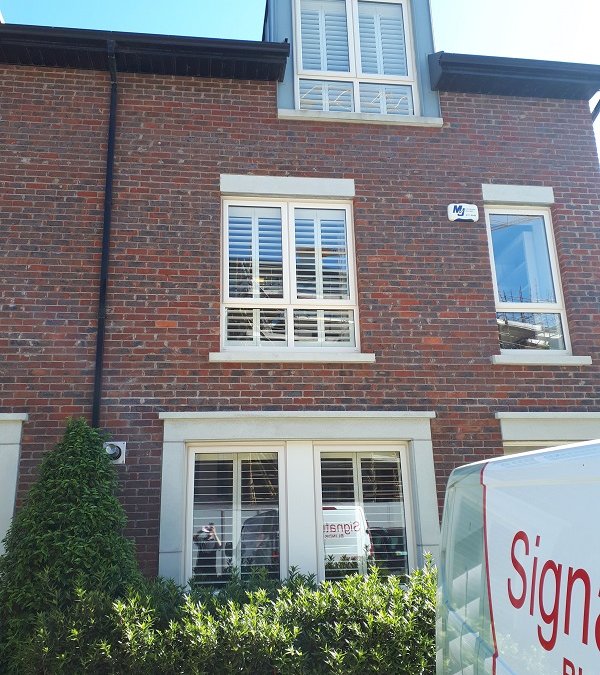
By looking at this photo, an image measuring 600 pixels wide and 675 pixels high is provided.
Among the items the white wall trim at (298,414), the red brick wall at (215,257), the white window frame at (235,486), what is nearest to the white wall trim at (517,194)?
the red brick wall at (215,257)

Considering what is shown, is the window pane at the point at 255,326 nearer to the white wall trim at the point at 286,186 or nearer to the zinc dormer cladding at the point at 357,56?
the white wall trim at the point at 286,186

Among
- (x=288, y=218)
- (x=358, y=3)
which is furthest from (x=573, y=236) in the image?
(x=358, y=3)

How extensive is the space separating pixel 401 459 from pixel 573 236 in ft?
12.0

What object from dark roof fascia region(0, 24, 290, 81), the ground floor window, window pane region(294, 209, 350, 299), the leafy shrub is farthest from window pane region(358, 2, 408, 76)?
the leafy shrub

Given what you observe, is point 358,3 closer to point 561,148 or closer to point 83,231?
point 561,148

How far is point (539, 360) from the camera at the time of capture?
7.67 meters

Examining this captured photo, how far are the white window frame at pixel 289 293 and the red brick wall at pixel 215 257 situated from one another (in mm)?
173

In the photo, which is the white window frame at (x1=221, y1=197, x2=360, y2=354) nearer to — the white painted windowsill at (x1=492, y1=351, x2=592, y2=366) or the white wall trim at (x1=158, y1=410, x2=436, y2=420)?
the white wall trim at (x1=158, y1=410, x2=436, y2=420)

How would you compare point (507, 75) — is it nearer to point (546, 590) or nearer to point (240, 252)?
point (240, 252)

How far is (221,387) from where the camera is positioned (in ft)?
23.6

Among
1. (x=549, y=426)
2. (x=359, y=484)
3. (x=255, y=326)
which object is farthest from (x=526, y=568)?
(x=255, y=326)

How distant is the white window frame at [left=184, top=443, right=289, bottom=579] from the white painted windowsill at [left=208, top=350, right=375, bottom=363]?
933mm

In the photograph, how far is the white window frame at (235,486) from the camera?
6839 mm

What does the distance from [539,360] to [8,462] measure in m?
5.97
